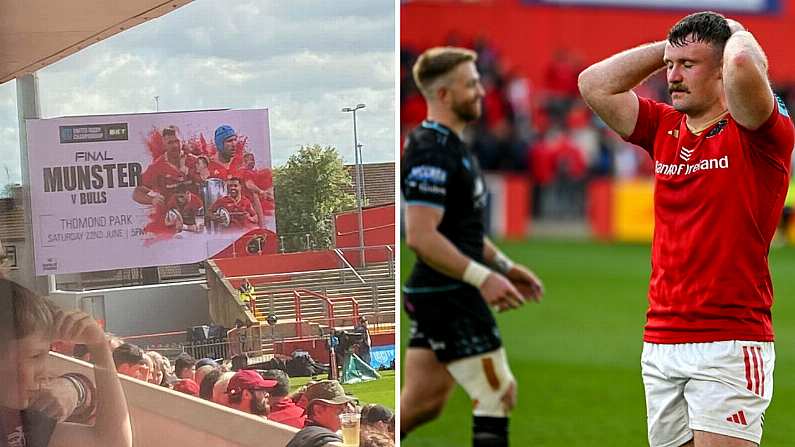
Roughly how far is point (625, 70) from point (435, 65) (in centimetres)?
185

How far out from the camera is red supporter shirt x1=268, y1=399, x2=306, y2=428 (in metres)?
4.11

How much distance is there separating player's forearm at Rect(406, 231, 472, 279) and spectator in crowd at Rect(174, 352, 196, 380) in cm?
183

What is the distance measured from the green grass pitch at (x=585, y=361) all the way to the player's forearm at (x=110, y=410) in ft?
10.1

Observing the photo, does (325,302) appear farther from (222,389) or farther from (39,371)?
(39,371)

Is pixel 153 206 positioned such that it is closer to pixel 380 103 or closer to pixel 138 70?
pixel 138 70

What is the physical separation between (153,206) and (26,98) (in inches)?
19.4

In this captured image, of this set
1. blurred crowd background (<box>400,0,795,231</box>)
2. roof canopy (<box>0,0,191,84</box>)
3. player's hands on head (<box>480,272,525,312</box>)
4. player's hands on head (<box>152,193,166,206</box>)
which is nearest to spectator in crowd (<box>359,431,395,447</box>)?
player's hands on head (<box>152,193,166,206</box>)

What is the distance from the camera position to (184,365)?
160 inches

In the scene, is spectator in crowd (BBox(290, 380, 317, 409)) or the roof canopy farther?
spectator in crowd (BBox(290, 380, 317, 409))

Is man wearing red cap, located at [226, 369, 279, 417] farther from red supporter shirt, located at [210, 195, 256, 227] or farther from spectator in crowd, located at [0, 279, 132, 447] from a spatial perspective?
red supporter shirt, located at [210, 195, 256, 227]

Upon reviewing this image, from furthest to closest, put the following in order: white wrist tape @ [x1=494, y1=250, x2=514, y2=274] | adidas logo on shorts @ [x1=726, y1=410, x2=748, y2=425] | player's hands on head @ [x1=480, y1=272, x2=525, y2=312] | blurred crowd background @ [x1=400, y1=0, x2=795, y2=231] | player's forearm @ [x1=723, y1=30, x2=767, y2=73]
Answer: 1. blurred crowd background @ [x1=400, y1=0, x2=795, y2=231]
2. white wrist tape @ [x1=494, y1=250, x2=514, y2=274]
3. player's hands on head @ [x1=480, y1=272, x2=525, y2=312]
4. adidas logo on shorts @ [x1=726, y1=410, x2=748, y2=425]
5. player's forearm @ [x1=723, y1=30, x2=767, y2=73]

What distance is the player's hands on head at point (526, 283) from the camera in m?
6.24

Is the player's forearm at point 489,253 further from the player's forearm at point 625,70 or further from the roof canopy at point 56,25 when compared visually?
the roof canopy at point 56,25

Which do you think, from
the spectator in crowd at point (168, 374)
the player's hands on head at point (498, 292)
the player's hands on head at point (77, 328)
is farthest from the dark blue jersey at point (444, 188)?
the player's hands on head at point (77, 328)
